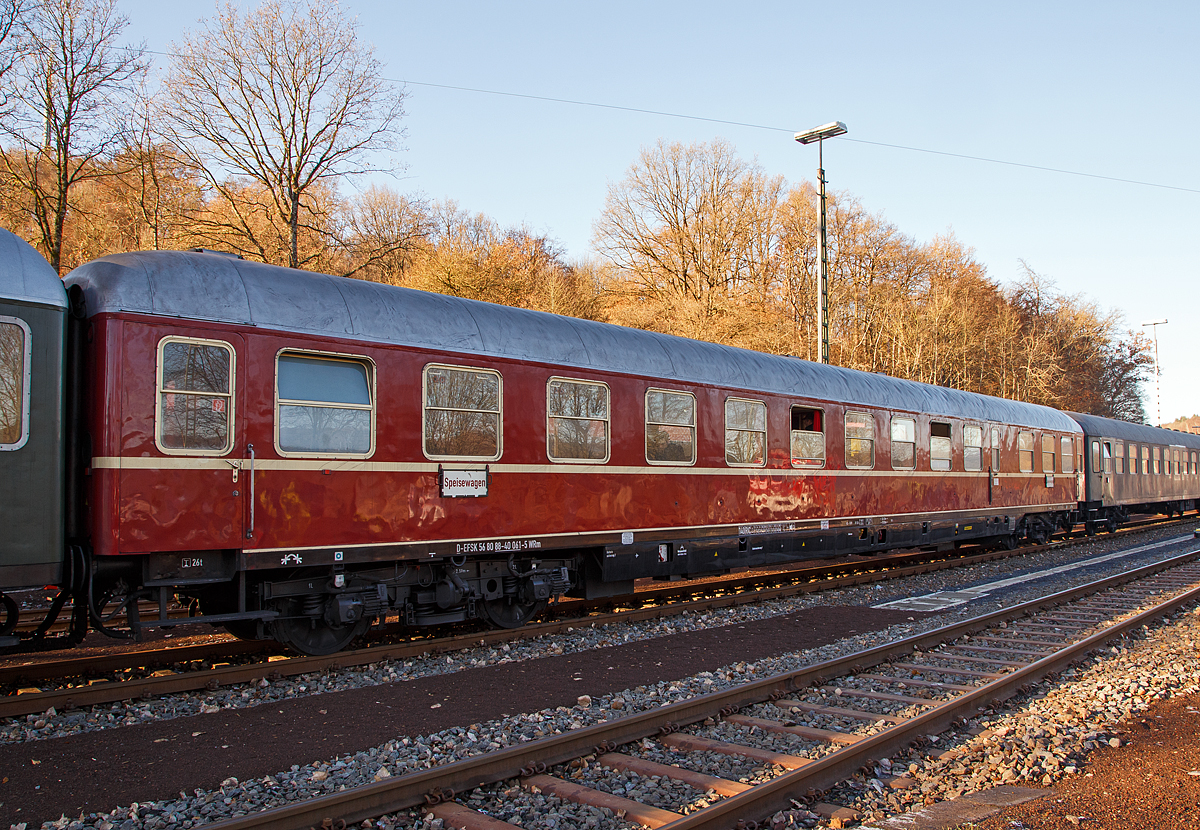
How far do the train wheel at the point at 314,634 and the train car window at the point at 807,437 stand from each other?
723cm

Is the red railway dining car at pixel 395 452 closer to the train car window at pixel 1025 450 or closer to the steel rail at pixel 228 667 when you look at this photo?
A: the steel rail at pixel 228 667

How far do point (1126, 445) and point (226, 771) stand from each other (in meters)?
27.6

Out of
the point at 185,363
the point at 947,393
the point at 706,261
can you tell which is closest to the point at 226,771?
the point at 185,363

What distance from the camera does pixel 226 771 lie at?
16.1 ft

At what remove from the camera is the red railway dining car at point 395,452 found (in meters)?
6.57

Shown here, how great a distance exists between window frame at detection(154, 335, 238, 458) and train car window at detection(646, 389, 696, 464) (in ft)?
16.5

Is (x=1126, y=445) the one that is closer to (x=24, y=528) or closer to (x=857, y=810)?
(x=857, y=810)

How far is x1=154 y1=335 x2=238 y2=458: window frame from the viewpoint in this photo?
6559mm

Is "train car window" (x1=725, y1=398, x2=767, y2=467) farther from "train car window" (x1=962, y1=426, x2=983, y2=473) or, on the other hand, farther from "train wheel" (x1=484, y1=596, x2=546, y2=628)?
"train car window" (x1=962, y1=426, x2=983, y2=473)

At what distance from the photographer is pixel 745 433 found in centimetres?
1191

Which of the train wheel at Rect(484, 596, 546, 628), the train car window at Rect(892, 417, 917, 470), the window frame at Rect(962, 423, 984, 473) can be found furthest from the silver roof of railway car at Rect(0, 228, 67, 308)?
the window frame at Rect(962, 423, 984, 473)

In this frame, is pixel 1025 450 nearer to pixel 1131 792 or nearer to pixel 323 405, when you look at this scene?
pixel 1131 792

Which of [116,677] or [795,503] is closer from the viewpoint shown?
[116,677]

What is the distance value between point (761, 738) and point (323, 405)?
461 cm
